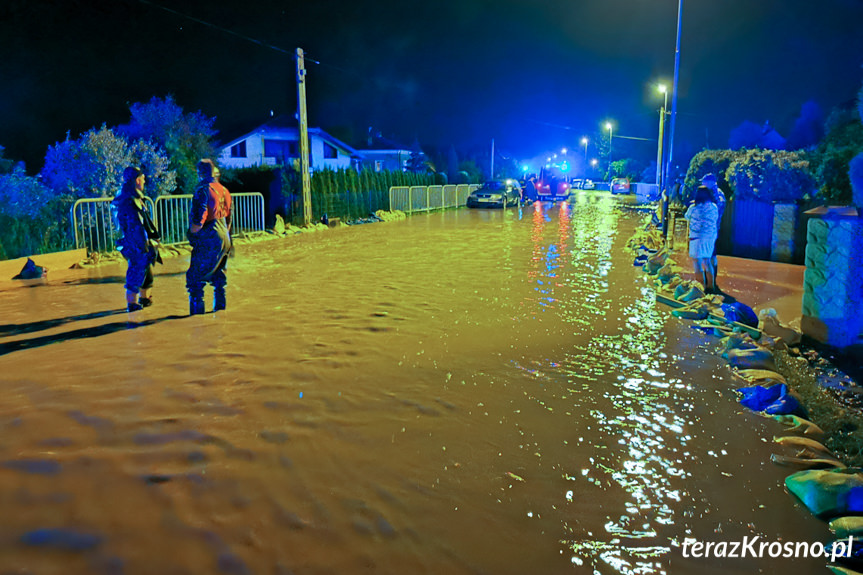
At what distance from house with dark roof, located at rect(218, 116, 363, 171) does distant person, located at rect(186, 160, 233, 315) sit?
4481 cm

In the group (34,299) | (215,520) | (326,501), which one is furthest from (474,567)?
(34,299)

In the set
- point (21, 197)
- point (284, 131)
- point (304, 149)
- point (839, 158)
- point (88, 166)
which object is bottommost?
point (21, 197)

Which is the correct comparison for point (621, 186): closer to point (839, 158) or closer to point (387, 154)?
point (387, 154)

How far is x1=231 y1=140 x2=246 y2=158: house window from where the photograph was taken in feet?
177

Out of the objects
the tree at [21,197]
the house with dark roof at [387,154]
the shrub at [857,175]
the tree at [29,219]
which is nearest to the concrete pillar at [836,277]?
the shrub at [857,175]

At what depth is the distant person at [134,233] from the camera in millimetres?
8703

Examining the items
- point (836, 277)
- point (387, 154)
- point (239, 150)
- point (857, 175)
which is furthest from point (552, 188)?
point (857, 175)

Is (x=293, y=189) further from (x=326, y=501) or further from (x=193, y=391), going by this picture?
(x=326, y=501)

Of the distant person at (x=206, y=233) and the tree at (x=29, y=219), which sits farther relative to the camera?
the tree at (x=29, y=219)

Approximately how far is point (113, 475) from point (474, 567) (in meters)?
2.32

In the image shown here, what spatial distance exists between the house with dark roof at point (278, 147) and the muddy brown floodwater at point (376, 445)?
4654 cm

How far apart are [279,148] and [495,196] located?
2478 cm

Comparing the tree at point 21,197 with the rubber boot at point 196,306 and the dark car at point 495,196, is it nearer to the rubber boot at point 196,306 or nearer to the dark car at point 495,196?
the rubber boot at point 196,306

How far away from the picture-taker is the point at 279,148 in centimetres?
5622
